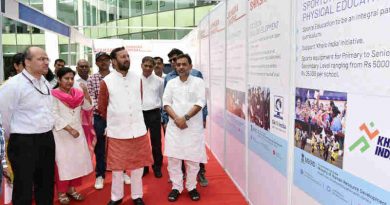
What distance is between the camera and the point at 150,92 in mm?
4484

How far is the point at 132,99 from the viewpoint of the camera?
11.0 ft

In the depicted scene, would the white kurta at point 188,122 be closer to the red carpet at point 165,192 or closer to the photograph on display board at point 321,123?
the red carpet at point 165,192

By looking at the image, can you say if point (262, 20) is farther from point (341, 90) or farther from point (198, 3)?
point (198, 3)

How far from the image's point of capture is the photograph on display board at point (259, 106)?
9.75 ft

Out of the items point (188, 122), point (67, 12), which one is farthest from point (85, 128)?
point (67, 12)

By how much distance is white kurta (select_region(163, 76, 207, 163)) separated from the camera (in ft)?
12.0

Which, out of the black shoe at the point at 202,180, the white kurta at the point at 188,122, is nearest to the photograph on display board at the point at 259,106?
the white kurta at the point at 188,122

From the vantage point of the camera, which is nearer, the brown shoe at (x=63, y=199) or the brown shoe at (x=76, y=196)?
the brown shoe at (x=63, y=199)

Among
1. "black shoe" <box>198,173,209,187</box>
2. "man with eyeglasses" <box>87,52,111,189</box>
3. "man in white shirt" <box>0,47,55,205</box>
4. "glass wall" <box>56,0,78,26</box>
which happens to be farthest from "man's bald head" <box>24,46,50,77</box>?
"glass wall" <box>56,0,78,26</box>

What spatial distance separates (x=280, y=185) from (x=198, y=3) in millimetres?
13543

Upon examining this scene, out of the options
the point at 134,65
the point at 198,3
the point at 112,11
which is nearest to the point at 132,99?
the point at 134,65

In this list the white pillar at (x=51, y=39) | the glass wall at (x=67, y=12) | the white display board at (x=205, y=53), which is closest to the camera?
the white display board at (x=205, y=53)

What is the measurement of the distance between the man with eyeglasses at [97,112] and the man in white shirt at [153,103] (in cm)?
47

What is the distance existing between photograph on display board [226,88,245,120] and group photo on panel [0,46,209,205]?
0.38 m
